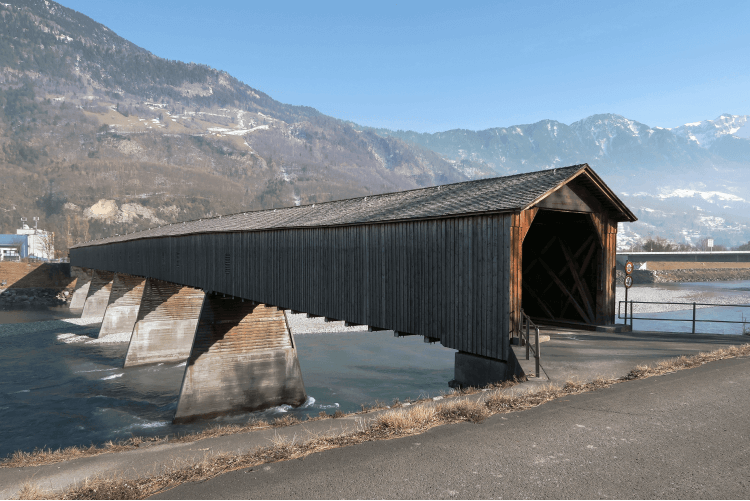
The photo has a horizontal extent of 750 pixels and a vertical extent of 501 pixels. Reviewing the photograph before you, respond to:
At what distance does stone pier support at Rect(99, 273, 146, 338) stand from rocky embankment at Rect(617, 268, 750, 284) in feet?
225

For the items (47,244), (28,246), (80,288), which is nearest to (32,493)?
(80,288)

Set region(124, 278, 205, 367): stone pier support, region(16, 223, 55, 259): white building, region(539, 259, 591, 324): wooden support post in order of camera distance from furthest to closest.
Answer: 1. region(16, 223, 55, 259): white building
2. region(124, 278, 205, 367): stone pier support
3. region(539, 259, 591, 324): wooden support post

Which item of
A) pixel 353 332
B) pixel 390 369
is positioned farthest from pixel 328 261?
pixel 353 332

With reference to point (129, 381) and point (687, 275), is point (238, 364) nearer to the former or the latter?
point (129, 381)

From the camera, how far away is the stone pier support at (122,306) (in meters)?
37.3

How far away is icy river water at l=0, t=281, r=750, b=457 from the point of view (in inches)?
732

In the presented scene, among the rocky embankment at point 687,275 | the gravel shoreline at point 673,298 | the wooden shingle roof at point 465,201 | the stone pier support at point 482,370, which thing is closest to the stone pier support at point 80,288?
the wooden shingle roof at point 465,201

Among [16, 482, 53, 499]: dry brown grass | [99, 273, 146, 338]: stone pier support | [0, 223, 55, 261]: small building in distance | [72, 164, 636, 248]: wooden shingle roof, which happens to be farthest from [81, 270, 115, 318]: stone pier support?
[0, 223, 55, 261]: small building in distance

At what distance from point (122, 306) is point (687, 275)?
287ft

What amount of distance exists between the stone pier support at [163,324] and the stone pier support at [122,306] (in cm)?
898

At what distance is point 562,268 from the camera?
1467 centimetres

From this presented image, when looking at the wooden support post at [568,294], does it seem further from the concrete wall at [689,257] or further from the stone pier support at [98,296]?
the concrete wall at [689,257]

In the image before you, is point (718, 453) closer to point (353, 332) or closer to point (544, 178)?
point (544, 178)

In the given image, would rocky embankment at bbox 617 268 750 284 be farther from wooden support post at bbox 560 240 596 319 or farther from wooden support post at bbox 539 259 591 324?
wooden support post at bbox 560 240 596 319
